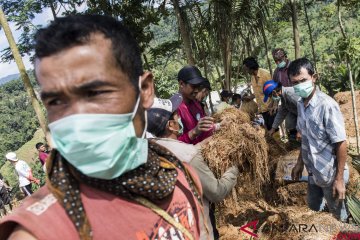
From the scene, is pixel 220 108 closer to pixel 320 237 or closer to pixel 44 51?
pixel 320 237

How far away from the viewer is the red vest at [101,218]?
744 mm

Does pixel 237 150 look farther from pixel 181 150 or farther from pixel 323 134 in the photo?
pixel 181 150

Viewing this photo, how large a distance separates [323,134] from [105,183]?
2230 millimetres

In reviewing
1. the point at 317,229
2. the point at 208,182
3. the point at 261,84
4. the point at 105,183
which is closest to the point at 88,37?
the point at 105,183

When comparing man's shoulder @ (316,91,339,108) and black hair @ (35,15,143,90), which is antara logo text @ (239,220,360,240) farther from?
black hair @ (35,15,143,90)

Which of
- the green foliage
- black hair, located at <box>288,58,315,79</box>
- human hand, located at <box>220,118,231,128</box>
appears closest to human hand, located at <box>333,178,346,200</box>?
black hair, located at <box>288,58,315,79</box>

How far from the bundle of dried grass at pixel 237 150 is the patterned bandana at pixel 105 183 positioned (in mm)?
1864

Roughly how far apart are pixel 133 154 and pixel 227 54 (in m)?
7.78

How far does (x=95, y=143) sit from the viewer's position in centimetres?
87

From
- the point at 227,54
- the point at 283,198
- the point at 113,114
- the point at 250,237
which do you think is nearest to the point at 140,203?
the point at 113,114

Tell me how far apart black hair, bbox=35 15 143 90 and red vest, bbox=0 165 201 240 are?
1.13 feet

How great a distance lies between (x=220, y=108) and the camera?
12.7 ft

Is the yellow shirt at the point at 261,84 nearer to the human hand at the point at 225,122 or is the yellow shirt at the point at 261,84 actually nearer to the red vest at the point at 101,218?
the human hand at the point at 225,122

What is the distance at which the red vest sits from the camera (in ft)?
2.44
